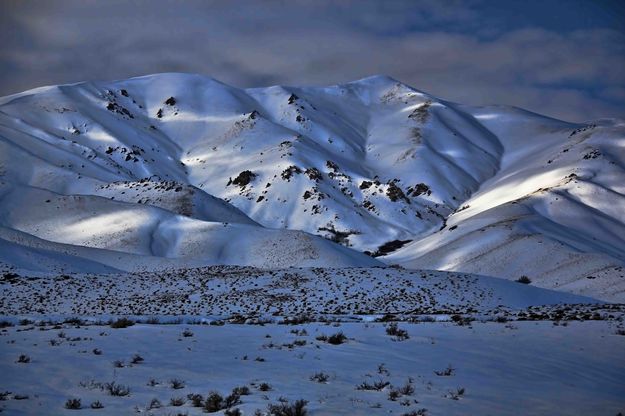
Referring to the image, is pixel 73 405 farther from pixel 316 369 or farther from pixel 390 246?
pixel 390 246

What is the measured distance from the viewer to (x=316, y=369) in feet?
48.4

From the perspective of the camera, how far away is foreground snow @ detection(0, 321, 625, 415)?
11.7m

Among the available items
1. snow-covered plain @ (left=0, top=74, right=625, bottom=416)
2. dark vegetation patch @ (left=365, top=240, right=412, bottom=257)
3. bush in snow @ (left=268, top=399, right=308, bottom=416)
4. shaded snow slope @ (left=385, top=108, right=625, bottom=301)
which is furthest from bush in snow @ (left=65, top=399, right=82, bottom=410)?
dark vegetation patch @ (left=365, top=240, right=412, bottom=257)

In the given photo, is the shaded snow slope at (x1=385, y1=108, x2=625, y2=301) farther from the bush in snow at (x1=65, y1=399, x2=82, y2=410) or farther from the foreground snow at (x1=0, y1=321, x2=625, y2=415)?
the bush in snow at (x1=65, y1=399, x2=82, y2=410)

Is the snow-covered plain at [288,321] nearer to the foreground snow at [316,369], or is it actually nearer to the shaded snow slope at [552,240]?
the foreground snow at [316,369]

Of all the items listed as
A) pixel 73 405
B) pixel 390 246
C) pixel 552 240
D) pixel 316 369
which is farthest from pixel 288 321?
pixel 390 246

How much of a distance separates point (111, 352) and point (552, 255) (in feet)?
291

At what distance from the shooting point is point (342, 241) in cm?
17788

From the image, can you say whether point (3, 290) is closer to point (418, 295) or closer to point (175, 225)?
point (418, 295)

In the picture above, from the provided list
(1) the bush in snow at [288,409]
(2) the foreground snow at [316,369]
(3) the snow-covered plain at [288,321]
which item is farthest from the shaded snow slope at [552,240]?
(1) the bush in snow at [288,409]

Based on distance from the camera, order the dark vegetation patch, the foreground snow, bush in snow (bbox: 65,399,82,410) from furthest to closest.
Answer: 1. the dark vegetation patch
2. the foreground snow
3. bush in snow (bbox: 65,399,82,410)

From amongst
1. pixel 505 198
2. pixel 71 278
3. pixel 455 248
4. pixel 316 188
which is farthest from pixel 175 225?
pixel 505 198

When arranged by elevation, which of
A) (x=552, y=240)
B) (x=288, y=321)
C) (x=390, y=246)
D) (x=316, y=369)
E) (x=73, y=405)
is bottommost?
(x=73, y=405)

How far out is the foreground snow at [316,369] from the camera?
11.7 metres
